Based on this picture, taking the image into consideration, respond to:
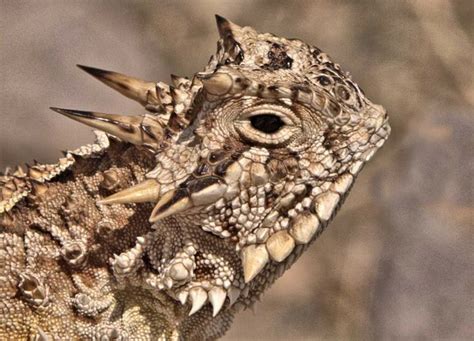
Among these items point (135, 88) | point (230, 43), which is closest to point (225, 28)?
point (230, 43)

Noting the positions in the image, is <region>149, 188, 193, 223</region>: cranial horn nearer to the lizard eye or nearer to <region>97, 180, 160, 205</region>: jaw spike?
<region>97, 180, 160, 205</region>: jaw spike

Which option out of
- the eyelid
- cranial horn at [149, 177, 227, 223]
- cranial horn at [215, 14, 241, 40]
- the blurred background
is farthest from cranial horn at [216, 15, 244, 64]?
the blurred background

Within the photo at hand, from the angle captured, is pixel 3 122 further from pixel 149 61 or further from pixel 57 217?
pixel 57 217

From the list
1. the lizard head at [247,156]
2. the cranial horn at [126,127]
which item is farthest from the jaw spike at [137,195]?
the cranial horn at [126,127]

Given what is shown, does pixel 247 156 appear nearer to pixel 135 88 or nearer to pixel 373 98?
pixel 135 88

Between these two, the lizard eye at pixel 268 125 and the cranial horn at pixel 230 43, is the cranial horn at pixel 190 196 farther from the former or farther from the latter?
the cranial horn at pixel 230 43

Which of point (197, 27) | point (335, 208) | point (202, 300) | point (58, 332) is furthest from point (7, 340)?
point (197, 27)
